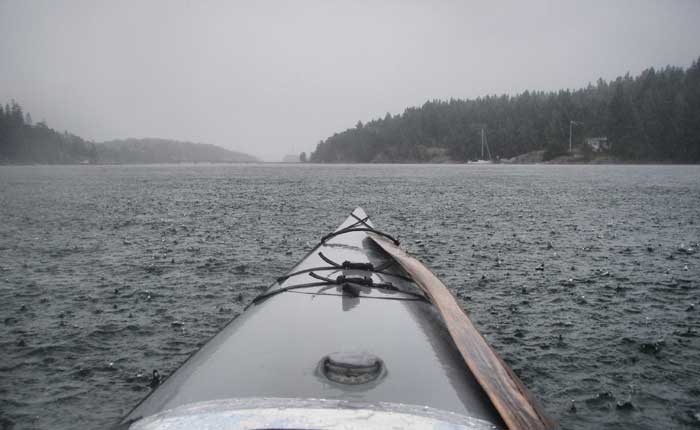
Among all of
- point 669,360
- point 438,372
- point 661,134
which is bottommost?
point 669,360

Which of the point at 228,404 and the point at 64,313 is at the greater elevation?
the point at 228,404

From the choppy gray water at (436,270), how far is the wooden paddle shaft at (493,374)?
2590 mm

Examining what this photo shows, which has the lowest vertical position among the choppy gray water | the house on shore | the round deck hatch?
the choppy gray water

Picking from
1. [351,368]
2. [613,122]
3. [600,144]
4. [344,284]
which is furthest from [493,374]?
[600,144]

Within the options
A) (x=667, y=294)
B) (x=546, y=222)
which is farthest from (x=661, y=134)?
(x=667, y=294)

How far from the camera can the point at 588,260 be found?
14.5 m

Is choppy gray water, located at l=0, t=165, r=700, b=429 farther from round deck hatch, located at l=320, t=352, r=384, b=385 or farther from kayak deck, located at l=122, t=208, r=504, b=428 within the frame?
round deck hatch, located at l=320, t=352, r=384, b=385

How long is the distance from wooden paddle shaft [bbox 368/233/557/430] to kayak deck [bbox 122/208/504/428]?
7cm

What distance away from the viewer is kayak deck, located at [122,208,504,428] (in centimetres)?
280

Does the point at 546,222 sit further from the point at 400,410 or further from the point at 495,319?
the point at 400,410

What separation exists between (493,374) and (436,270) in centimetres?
1008

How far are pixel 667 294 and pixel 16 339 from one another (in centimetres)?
1327

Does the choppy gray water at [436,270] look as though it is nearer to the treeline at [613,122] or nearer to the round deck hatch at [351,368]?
the round deck hatch at [351,368]

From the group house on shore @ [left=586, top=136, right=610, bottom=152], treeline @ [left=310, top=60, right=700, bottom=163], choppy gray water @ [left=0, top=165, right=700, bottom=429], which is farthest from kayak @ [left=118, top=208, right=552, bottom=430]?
house on shore @ [left=586, top=136, right=610, bottom=152]
